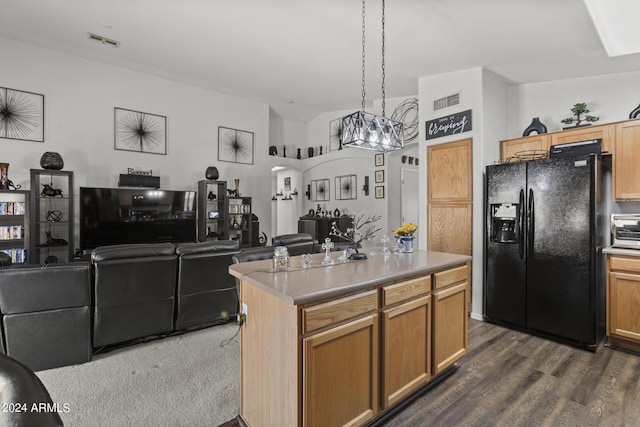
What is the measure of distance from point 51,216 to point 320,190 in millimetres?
5209

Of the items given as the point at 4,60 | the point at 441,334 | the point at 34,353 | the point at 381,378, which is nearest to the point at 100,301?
the point at 34,353

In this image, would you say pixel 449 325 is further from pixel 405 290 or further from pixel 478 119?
pixel 478 119

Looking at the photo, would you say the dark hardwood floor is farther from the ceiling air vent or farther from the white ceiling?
the white ceiling

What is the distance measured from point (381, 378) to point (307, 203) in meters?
6.63

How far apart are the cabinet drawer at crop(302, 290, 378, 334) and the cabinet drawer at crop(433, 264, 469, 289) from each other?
71 cm

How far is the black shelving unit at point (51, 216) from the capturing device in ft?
14.5

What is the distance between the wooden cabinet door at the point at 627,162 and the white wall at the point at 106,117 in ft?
19.6

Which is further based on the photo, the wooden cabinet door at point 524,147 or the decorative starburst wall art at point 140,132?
the decorative starburst wall art at point 140,132

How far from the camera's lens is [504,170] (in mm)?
3436

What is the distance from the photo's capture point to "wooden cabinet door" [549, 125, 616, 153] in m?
3.24

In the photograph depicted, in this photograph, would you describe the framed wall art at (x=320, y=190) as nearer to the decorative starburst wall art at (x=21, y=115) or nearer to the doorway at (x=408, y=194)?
the doorway at (x=408, y=194)

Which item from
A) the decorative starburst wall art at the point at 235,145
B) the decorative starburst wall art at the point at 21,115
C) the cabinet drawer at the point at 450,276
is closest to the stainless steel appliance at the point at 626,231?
the cabinet drawer at the point at 450,276

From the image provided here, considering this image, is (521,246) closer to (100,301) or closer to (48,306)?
Answer: (100,301)

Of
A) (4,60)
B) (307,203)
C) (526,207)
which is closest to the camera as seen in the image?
(526,207)
